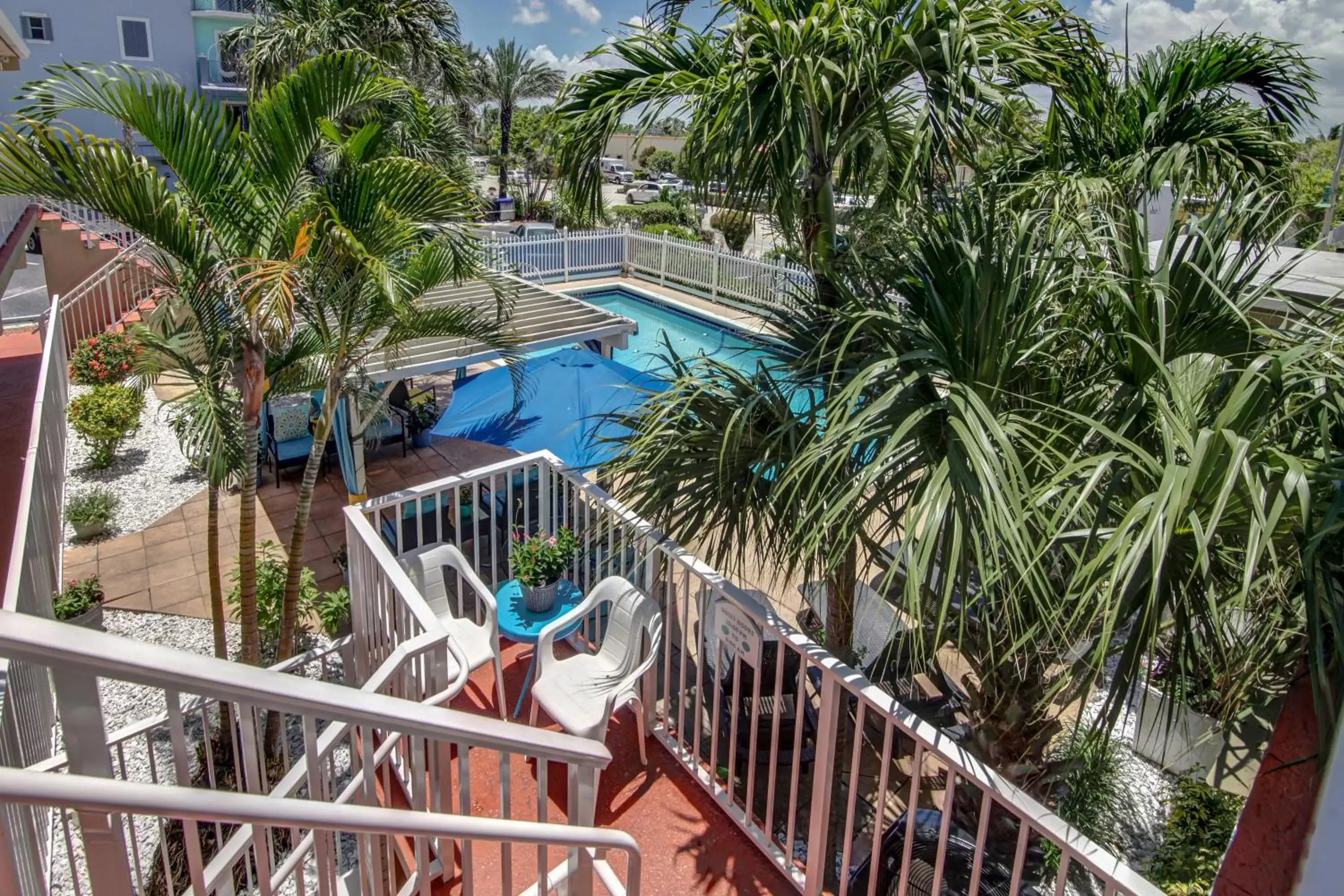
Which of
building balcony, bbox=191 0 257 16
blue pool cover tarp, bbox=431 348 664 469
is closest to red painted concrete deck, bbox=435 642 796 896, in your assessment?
blue pool cover tarp, bbox=431 348 664 469

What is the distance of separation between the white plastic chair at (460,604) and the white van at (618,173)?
34028 millimetres

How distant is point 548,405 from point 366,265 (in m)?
2.82

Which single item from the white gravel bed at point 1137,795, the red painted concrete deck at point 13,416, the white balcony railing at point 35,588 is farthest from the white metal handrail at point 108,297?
the white gravel bed at point 1137,795

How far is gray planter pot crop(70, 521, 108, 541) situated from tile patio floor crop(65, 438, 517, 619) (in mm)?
116

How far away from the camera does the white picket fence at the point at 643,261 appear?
16.6 m

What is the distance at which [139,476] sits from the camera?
9125 millimetres

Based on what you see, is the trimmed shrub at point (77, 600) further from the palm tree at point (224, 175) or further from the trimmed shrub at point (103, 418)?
the trimmed shrub at point (103, 418)

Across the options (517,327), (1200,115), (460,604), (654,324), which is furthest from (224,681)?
(654,324)

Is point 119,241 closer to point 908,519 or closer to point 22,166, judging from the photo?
point 22,166

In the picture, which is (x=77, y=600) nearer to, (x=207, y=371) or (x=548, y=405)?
(x=207, y=371)

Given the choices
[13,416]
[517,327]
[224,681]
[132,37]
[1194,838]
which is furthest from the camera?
[132,37]

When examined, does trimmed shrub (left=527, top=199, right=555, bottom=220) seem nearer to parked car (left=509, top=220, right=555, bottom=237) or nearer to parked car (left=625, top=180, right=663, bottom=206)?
parked car (left=509, top=220, right=555, bottom=237)

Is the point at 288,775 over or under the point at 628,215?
under

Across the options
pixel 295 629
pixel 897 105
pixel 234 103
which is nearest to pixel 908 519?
pixel 897 105
